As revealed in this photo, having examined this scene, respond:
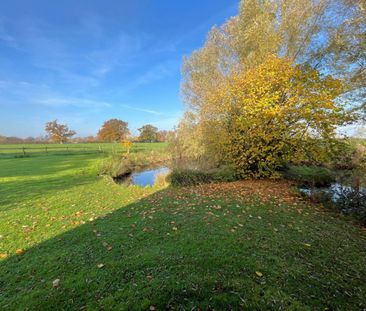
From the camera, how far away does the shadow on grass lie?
2535 millimetres

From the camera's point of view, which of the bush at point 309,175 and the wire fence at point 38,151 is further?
the wire fence at point 38,151

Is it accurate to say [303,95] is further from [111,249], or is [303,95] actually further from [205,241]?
[111,249]

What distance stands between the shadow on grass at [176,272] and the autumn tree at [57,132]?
A: 6331 cm

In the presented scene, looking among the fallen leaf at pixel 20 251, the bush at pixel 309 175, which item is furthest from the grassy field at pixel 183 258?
the bush at pixel 309 175

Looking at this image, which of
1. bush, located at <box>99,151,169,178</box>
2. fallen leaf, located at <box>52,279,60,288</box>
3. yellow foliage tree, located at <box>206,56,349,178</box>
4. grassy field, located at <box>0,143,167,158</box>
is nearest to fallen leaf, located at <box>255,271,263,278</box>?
fallen leaf, located at <box>52,279,60,288</box>

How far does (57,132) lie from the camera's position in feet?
197

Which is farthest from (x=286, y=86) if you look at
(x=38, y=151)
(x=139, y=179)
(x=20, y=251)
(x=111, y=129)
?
(x=111, y=129)

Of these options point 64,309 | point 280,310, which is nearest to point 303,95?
point 280,310

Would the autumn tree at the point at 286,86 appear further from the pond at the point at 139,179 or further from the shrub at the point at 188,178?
the pond at the point at 139,179

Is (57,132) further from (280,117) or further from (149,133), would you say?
(280,117)

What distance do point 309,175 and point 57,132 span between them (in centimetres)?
6581

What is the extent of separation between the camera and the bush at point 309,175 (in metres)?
11.1

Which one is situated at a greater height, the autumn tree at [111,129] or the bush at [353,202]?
the autumn tree at [111,129]

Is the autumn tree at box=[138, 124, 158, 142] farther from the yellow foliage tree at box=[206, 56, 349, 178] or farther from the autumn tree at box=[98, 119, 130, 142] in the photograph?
the yellow foliage tree at box=[206, 56, 349, 178]
